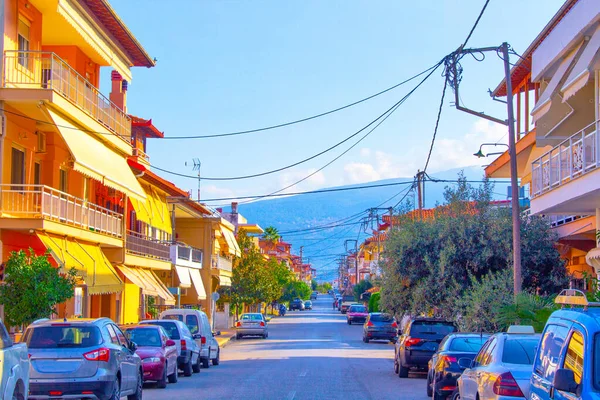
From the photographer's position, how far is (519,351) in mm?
11641

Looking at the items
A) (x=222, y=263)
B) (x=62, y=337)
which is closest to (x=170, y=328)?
(x=62, y=337)

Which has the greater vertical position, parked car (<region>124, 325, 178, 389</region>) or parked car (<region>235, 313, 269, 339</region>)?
parked car (<region>124, 325, 178, 389</region>)

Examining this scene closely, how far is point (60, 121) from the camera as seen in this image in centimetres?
2452

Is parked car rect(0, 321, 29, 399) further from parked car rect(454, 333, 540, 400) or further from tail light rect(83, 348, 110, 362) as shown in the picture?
parked car rect(454, 333, 540, 400)

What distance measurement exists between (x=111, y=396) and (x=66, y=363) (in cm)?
98

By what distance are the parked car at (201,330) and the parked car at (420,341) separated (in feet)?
21.7

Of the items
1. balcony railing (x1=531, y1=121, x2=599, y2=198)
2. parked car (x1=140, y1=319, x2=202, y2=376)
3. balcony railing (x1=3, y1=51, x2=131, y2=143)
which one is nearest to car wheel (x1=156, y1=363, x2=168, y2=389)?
parked car (x1=140, y1=319, x2=202, y2=376)

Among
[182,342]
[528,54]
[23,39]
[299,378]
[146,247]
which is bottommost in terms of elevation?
[299,378]

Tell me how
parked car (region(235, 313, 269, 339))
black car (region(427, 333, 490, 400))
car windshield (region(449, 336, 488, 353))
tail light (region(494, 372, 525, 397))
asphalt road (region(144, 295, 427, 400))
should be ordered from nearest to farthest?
tail light (region(494, 372, 525, 397))
black car (region(427, 333, 490, 400))
car windshield (region(449, 336, 488, 353))
asphalt road (region(144, 295, 427, 400))
parked car (region(235, 313, 269, 339))

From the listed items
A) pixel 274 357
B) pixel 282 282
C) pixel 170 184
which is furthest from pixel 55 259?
pixel 282 282

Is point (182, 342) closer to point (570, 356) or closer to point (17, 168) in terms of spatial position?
point (17, 168)

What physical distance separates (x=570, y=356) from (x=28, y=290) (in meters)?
15.2

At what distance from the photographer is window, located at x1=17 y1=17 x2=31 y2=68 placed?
24.4m

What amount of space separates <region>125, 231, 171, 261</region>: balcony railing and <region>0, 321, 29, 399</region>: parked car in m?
22.7
